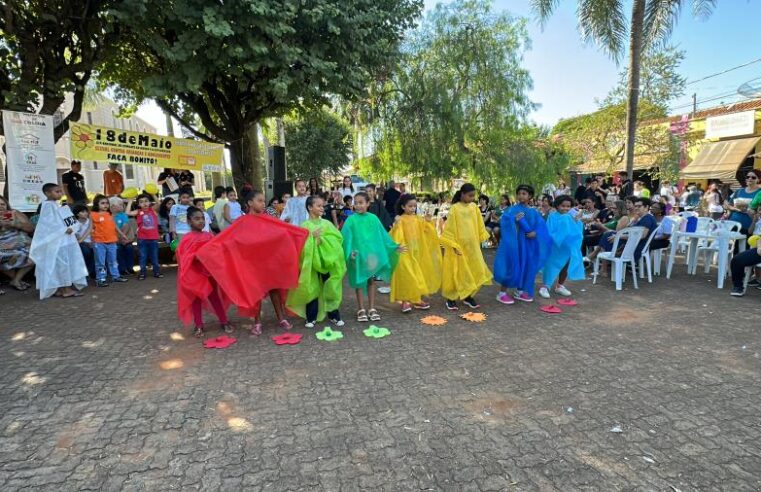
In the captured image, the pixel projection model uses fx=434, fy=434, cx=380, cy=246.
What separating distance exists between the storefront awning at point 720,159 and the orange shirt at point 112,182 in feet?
81.9

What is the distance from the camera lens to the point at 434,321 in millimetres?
5535

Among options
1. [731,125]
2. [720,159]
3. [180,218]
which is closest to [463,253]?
[180,218]

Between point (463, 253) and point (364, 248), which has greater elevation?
point (364, 248)

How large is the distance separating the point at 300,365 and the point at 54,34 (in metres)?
9.71

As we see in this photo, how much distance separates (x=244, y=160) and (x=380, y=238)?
8.52 metres

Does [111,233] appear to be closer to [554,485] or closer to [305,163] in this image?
[554,485]

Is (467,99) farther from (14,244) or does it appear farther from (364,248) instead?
(14,244)

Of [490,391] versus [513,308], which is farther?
[513,308]

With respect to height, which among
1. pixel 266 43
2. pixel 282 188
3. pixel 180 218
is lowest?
pixel 180 218

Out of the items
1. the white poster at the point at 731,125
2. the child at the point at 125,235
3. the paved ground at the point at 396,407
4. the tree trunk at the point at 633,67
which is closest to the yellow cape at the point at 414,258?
the paved ground at the point at 396,407

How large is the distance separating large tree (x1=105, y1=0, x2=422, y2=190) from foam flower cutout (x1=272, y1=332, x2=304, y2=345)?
5452mm

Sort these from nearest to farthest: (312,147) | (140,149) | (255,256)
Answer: (255,256)
(140,149)
(312,147)

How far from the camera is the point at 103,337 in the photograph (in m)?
5.12

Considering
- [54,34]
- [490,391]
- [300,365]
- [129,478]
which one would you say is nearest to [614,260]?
[490,391]
